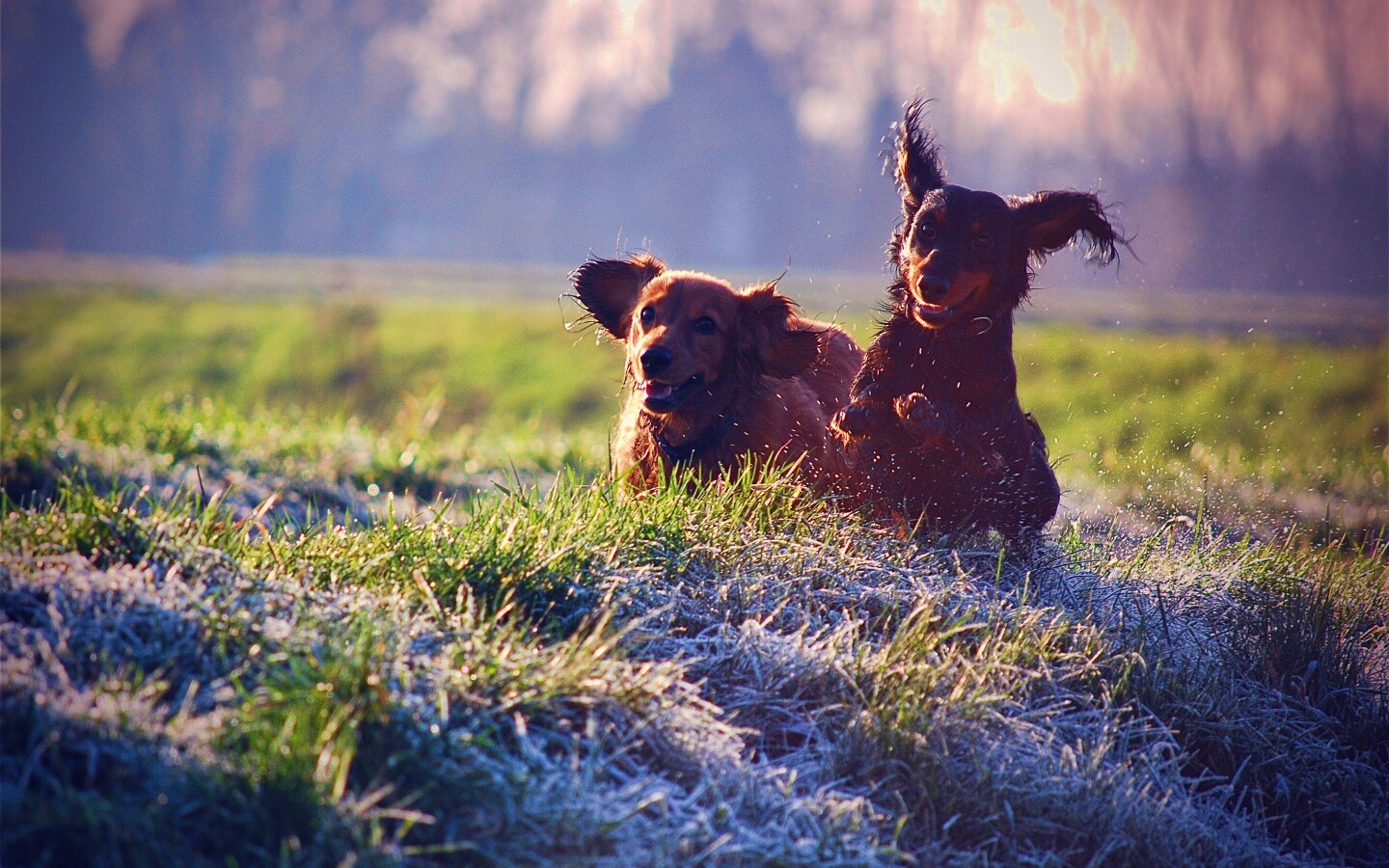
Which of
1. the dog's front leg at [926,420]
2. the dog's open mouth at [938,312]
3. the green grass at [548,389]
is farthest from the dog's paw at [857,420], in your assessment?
the green grass at [548,389]

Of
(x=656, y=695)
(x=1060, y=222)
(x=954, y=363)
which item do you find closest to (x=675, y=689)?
(x=656, y=695)

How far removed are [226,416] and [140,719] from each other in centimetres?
569

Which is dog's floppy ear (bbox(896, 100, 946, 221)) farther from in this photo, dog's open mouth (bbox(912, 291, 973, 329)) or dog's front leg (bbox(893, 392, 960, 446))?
dog's front leg (bbox(893, 392, 960, 446))

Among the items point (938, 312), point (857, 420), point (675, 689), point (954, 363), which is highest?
point (938, 312)

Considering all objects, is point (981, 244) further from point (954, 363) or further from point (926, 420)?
point (926, 420)

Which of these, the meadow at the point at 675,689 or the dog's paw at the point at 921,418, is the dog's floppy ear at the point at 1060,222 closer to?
the dog's paw at the point at 921,418

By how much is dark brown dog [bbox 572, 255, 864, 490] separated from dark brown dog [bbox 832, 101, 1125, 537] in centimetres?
39

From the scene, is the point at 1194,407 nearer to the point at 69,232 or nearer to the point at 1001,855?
the point at 1001,855

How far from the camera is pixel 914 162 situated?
13.5 ft

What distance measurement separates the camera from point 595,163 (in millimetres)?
72812

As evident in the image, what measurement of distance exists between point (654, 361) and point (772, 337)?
614mm

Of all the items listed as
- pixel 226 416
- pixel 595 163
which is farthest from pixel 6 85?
pixel 226 416

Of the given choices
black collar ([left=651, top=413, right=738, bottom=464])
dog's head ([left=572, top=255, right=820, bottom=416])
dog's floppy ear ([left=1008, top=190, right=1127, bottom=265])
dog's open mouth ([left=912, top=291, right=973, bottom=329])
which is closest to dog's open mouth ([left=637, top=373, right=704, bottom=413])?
dog's head ([left=572, top=255, right=820, bottom=416])

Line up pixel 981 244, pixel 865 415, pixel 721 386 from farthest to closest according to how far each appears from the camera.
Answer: pixel 721 386 → pixel 865 415 → pixel 981 244
